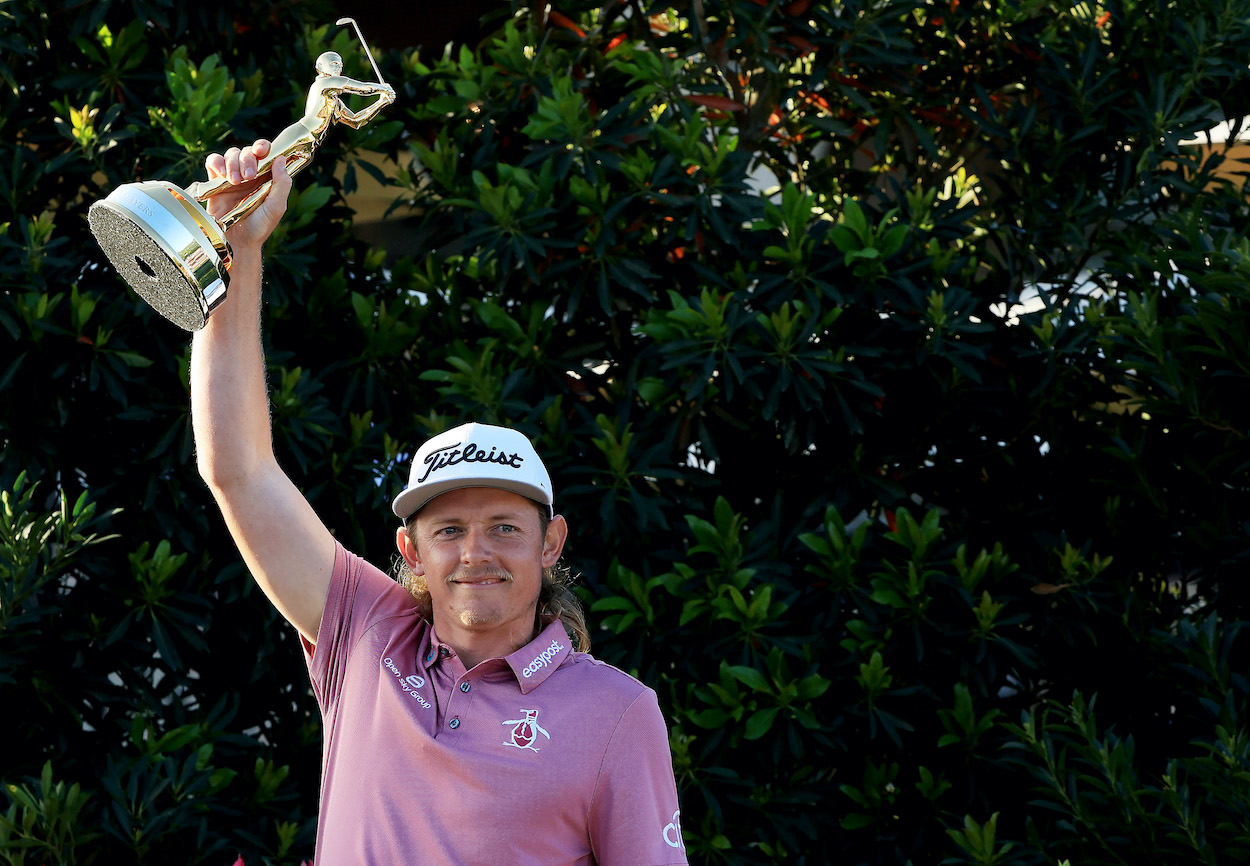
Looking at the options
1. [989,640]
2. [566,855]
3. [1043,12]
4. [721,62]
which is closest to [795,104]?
[721,62]

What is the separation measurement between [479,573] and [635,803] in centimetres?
46

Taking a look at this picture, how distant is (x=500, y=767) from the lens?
7.16ft

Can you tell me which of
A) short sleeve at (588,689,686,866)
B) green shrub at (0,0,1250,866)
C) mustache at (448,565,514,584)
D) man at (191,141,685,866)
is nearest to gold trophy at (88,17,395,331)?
man at (191,141,685,866)

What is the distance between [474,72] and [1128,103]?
2.22 metres

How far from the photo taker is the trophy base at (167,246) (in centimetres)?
204

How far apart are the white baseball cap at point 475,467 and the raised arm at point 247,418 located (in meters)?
0.20

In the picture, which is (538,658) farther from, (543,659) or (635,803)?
(635,803)

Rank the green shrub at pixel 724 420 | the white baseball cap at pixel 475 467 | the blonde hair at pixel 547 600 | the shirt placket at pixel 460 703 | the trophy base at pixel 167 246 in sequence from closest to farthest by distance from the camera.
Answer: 1. the trophy base at pixel 167 246
2. the shirt placket at pixel 460 703
3. the white baseball cap at pixel 475 467
4. the blonde hair at pixel 547 600
5. the green shrub at pixel 724 420

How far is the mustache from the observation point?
2.36 metres

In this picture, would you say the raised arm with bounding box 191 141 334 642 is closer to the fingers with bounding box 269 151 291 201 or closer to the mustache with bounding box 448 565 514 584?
the fingers with bounding box 269 151 291 201

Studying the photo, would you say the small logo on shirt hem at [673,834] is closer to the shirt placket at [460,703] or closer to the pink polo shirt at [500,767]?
the pink polo shirt at [500,767]

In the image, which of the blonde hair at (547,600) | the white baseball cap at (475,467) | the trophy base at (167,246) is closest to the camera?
the trophy base at (167,246)

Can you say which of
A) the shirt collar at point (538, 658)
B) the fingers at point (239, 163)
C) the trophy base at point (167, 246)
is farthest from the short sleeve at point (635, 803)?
the fingers at point (239, 163)

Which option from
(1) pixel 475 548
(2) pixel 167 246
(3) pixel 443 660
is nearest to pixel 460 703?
(3) pixel 443 660
